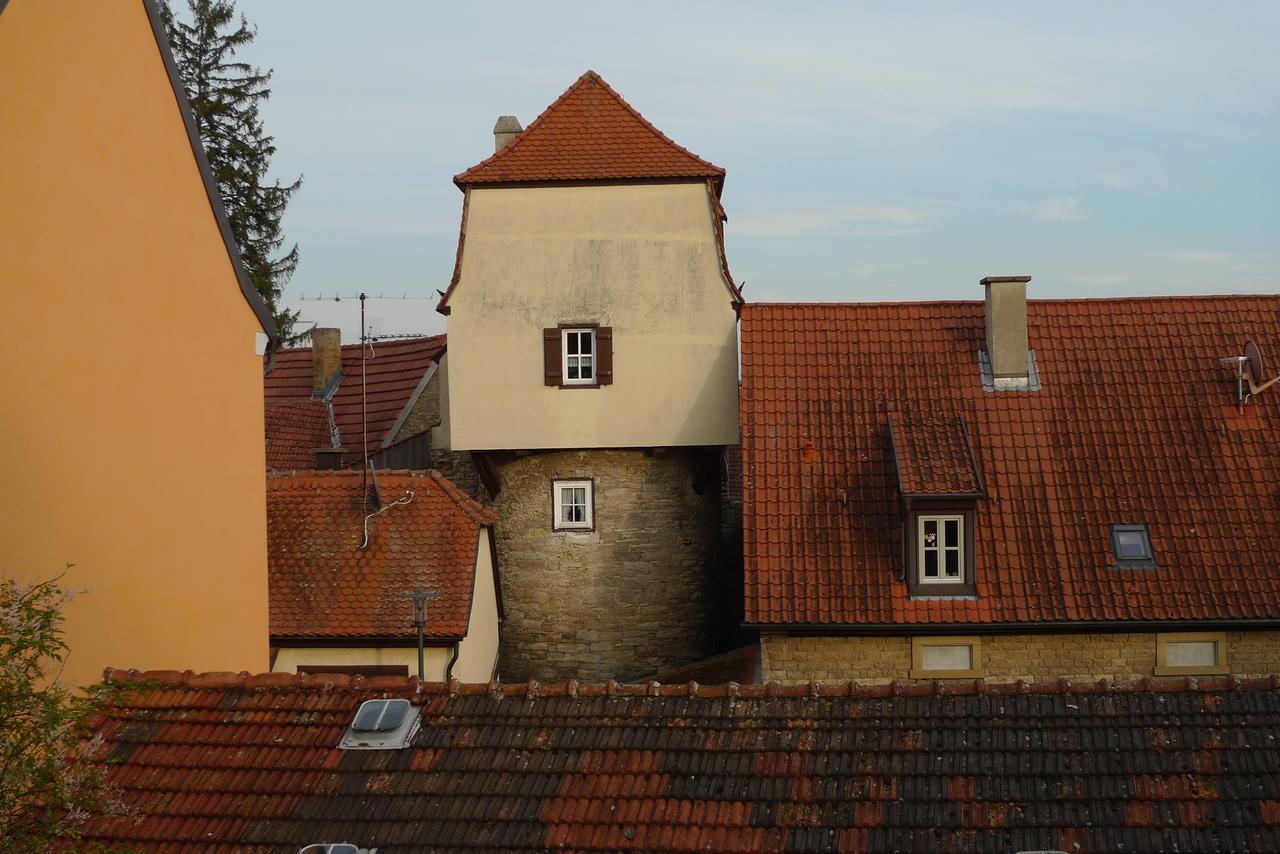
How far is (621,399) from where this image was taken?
19.3 meters

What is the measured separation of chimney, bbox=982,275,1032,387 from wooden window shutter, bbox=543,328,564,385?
19.0 ft

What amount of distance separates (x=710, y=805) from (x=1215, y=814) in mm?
2613

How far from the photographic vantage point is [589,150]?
64.7 feet

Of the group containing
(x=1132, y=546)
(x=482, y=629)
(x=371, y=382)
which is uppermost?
(x=371, y=382)

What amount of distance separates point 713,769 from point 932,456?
9.35m

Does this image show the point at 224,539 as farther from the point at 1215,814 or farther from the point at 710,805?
the point at 1215,814

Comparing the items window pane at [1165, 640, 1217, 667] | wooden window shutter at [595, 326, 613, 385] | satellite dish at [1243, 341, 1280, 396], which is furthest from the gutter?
wooden window shutter at [595, 326, 613, 385]

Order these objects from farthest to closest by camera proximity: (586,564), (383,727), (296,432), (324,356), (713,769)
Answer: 1. (324,356)
2. (296,432)
3. (586,564)
4. (383,727)
5. (713,769)

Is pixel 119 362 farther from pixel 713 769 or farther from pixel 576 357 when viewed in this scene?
pixel 576 357

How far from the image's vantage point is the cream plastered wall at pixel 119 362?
8562 mm

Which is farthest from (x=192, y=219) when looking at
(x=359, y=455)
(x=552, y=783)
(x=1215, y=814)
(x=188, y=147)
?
(x=359, y=455)

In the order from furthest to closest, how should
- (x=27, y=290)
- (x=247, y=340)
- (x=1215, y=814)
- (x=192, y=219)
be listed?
(x=247, y=340) < (x=192, y=219) < (x=27, y=290) < (x=1215, y=814)

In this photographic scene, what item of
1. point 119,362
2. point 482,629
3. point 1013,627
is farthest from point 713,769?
point 482,629

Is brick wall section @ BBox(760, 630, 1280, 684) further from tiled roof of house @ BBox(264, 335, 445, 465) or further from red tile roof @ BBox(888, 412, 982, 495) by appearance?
tiled roof of house @ BBox(264, 335, 445, 465)
